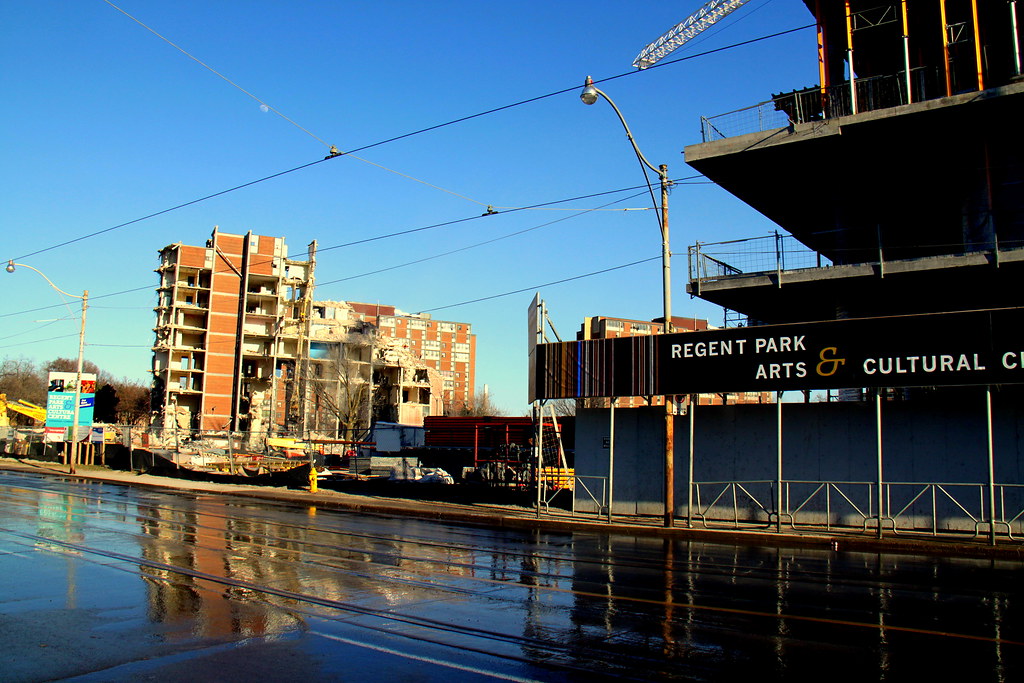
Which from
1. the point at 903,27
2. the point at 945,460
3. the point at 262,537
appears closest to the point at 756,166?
the point at 903,27

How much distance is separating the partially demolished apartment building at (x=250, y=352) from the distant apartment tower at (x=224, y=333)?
11cm

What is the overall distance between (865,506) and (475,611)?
1512cm

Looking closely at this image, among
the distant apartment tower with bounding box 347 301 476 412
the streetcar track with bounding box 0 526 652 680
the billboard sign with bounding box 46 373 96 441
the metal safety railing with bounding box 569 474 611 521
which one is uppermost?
the distant apartment tower with bounding box 347 301 476 412

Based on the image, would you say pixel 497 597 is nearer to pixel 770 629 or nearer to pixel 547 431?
pixel 770 629

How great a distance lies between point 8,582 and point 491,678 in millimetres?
7734

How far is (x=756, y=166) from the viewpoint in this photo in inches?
1069

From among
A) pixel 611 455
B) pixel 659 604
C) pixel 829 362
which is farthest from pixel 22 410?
pixel 659 604

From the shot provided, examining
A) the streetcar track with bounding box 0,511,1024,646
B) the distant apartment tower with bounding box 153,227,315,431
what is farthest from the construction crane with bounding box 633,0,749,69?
the streetcar track with bounding box 0,511,1024,646

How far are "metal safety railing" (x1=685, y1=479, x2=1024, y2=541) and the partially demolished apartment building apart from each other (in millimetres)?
66579

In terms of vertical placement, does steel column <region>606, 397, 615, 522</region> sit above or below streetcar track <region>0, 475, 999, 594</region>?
above

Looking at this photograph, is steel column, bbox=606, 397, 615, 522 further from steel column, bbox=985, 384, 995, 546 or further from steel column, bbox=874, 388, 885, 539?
steel column, bbox=985, 384, 995, 546

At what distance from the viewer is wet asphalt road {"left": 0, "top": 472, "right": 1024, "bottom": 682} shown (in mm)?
6781

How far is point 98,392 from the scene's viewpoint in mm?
91500

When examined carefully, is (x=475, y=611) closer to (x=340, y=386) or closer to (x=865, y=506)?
(x=865, y=506)
